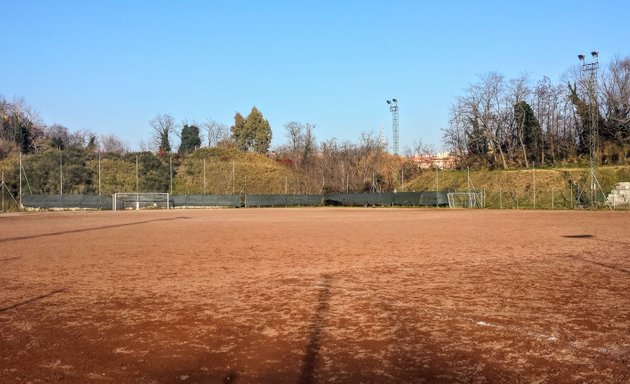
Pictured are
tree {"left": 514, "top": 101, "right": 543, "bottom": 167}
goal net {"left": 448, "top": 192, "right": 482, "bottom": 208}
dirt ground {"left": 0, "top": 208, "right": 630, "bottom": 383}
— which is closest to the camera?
dirt ground {"left": 0, "top": 208, "right": 630, "bottom": 383}

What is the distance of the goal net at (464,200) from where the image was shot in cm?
5231

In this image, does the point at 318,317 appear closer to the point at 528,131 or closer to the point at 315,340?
the point at 315,340

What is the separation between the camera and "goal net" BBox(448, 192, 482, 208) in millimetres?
52312

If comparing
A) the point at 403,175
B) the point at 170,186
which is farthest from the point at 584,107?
the point at 170,186

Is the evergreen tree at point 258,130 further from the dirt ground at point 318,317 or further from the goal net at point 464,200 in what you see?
the dirt ground at point 318,317

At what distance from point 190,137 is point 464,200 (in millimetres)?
67332

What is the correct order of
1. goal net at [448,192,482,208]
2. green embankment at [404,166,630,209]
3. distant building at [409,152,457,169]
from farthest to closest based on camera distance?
distant building at [409,152,457,169] < goal net at [448,192,482,208] < green embankment at [404,166,630,209]

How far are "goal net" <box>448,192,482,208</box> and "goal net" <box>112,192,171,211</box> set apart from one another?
30.6 m

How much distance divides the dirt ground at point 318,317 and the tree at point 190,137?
3660 inches

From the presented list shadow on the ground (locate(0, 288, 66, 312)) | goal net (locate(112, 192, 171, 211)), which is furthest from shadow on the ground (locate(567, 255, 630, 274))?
goal net (locate(112, 192, 171, 211))

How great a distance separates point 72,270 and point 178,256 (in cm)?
316

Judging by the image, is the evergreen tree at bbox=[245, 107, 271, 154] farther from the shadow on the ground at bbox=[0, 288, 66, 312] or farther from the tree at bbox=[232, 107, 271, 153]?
the shadow on the ground at bbox=[0, 288, 66, 312]

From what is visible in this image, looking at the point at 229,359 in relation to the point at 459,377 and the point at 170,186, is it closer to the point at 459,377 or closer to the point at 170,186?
the point at 459,377

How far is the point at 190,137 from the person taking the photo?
105312mm
